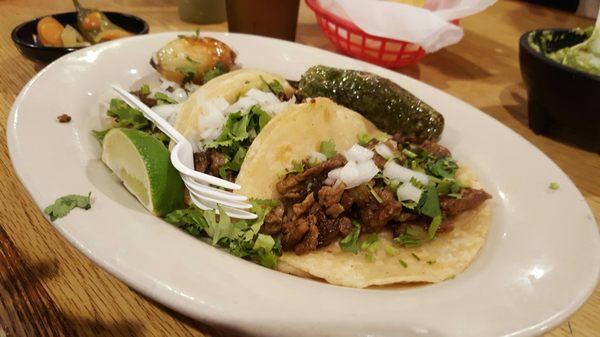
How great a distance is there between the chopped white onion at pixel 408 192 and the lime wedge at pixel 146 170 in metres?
0.82

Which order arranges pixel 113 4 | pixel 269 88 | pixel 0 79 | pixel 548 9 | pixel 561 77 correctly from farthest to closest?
pixel 548 9
pixel 113 4
pixel 0 79
pixel 561 77
pixel 269 88

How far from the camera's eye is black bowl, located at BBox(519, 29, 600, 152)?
7.82ft

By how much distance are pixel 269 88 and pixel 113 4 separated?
2.79 meters

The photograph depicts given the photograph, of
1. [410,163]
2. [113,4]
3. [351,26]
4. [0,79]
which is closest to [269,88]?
[410,163]

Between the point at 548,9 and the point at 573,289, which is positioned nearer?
the point at 573,289

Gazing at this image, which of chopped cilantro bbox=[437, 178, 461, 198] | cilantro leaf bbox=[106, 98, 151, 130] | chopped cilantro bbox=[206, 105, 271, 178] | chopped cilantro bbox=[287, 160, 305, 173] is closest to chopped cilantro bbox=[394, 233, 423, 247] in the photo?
chopped cilantro bbox=[437, 178, 461, 198]

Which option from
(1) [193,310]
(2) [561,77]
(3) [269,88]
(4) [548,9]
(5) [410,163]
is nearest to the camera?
(1) [193,310]

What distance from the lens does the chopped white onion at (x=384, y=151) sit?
6.36 feet

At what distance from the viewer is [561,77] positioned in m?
2.43

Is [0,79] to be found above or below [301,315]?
below

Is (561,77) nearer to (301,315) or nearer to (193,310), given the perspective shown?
(301,315)

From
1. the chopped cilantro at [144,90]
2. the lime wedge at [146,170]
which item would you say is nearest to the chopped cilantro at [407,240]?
the lime wedge at [146,170]

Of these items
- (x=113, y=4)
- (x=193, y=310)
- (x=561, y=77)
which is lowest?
(x=113, y=4)

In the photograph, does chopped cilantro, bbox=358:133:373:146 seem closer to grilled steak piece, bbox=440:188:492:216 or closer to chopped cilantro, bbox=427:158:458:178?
chopped cilantro, bbox=427:158:458:178
